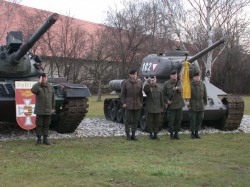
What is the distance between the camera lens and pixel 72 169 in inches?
216

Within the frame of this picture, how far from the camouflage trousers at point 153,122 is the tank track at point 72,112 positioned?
5.55 ft

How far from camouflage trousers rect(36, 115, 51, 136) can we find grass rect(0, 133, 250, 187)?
0.37 metres

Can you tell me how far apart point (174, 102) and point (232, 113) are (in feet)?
8.61

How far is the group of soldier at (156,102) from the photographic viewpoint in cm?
870

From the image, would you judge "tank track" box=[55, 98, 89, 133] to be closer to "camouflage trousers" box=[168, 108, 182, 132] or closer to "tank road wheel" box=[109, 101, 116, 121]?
"camouflage trousers" box=[168, 108, 182, 132]

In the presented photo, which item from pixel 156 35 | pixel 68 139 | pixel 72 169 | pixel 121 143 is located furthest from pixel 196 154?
pixel 156 35

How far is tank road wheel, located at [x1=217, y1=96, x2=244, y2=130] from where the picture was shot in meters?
10.4

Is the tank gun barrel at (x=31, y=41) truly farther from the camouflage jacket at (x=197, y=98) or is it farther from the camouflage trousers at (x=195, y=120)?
the camouflage trousers at (x=195, y=120)

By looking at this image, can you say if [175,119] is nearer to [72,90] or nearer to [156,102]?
[156,102]

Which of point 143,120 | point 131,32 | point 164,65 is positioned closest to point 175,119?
point 143,120

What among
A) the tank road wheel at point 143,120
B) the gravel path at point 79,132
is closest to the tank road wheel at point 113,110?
the gravel path at point 79,132

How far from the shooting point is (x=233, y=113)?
10.4 meters

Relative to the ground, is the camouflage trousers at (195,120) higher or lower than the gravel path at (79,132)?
higher

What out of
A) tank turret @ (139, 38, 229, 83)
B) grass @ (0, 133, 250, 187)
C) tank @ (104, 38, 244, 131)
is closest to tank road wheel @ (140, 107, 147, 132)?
tank @ (104, 38, 244, 131)
